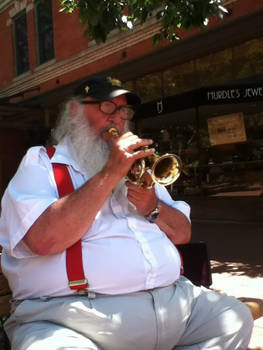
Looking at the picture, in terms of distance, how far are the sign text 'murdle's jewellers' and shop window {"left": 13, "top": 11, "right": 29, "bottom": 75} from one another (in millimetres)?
8832

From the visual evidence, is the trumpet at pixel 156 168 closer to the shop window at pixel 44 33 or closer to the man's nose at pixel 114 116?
the man's nose at pixel 114 116

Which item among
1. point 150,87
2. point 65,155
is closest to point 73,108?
point 65,155

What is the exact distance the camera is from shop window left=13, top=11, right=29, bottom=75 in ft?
46.7

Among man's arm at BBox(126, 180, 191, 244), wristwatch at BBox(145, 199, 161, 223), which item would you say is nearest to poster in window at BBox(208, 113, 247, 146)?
man's arm at BBox(126, 180, 191, 244)

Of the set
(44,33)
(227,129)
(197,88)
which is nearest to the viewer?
(197,88)

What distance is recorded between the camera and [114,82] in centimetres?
211

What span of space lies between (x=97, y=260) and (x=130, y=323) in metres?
0.29

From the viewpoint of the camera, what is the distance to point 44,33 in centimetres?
1320

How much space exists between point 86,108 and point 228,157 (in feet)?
22.6

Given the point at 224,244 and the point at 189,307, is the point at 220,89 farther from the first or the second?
the point at 189,307

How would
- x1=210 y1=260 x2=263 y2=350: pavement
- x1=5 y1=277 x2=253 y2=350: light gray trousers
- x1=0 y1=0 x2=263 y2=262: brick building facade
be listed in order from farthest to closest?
1. x1=0 y1=0 x2=263 y2=262: brick building facade
2. x1=210 y1=260 x2=263 y2=350: pavement
3. x1=5 y1=277 x2=253 y2=350: light gray trousers

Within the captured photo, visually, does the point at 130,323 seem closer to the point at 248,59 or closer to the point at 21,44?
the point at 248,59

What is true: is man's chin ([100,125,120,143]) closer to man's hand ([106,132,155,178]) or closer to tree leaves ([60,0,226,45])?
man's hand ([106,132,155,178])

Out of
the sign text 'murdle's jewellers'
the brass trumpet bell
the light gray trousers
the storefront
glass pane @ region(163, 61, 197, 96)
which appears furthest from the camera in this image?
glass pane @ region(163, 61, 197, 96)
